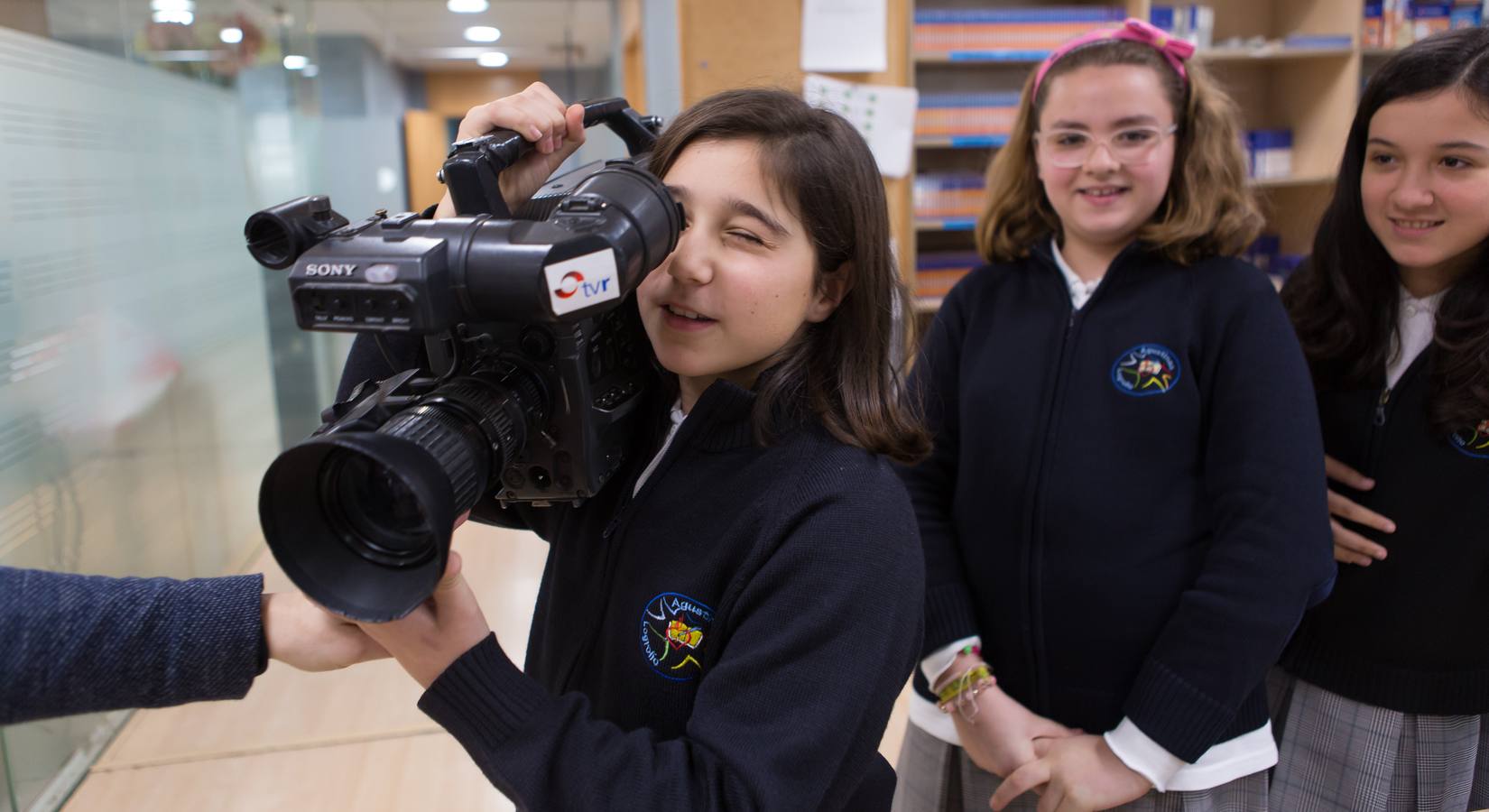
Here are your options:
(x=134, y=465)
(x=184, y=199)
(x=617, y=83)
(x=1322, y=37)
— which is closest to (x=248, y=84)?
(x=184, y=199)

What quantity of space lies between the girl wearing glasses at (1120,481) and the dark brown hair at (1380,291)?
16 centimetres

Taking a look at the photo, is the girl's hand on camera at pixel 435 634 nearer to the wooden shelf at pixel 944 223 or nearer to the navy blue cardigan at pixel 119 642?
the navy blue cardigan at pixel 119 642

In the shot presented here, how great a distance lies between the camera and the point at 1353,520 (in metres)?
1.10

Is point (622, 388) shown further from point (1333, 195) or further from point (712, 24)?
point (712, 24)

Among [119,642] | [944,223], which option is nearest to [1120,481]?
[119,642]

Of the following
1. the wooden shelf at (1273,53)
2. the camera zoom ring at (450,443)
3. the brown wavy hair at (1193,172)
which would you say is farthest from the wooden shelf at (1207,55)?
the camera zoom ring at (450,443)

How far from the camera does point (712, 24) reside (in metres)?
2.80

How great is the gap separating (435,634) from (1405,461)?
1045mm

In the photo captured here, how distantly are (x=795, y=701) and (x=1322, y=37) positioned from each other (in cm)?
351

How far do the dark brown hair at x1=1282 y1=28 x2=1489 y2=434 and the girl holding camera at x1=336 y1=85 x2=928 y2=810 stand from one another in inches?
24.9

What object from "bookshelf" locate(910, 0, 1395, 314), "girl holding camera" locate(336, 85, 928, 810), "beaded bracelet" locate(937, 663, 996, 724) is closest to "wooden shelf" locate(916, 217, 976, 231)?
"bookshelf" locate(910, 0, 1395, 314)

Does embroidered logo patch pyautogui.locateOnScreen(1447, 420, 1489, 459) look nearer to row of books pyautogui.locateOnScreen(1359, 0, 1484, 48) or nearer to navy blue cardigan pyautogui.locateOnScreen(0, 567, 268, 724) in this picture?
navy blue cardigan pyautogui.locateOnScreen(0, 567, 268, 724)

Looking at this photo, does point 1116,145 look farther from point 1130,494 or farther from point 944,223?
point 944,223

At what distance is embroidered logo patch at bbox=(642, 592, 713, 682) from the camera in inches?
27.5
